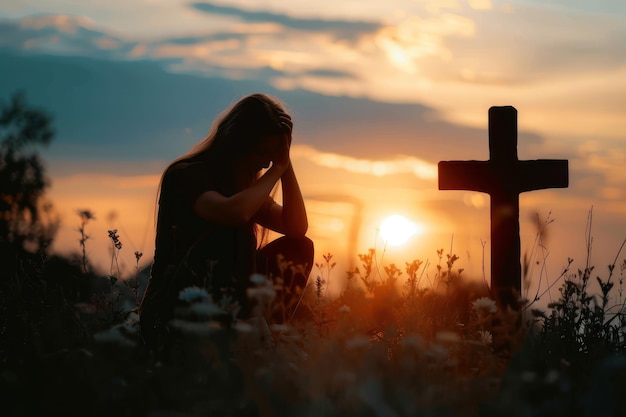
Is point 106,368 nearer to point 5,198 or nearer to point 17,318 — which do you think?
point 17,318

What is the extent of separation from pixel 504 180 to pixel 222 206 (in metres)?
2.94

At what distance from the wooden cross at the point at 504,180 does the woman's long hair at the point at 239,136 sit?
85.7 inches

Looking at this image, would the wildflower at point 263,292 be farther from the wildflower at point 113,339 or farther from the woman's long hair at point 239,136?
the woman's long hair at point 239,136

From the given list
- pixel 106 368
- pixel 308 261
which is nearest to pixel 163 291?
pixel 308 261

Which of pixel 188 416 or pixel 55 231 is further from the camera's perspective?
pixel 55 231

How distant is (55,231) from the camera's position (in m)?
25.0

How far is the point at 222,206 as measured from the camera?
4.98 meters

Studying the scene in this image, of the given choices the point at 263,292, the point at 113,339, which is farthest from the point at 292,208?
the point at 113,339

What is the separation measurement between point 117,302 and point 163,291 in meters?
0.48

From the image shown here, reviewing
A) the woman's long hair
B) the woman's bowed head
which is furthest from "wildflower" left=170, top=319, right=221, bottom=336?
the woman's long hair

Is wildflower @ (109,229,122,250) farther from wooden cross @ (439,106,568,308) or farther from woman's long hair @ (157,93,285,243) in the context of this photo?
wooden cross @ (439,106,568,308)

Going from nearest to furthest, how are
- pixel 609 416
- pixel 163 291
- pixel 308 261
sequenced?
pixel 609 416 → pixel 163 291 → pixel 308 261

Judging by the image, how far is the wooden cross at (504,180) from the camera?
6785mm

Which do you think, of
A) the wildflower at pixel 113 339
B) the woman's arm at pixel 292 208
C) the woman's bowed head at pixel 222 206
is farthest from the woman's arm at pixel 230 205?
the wildflower at pixel 113 339
